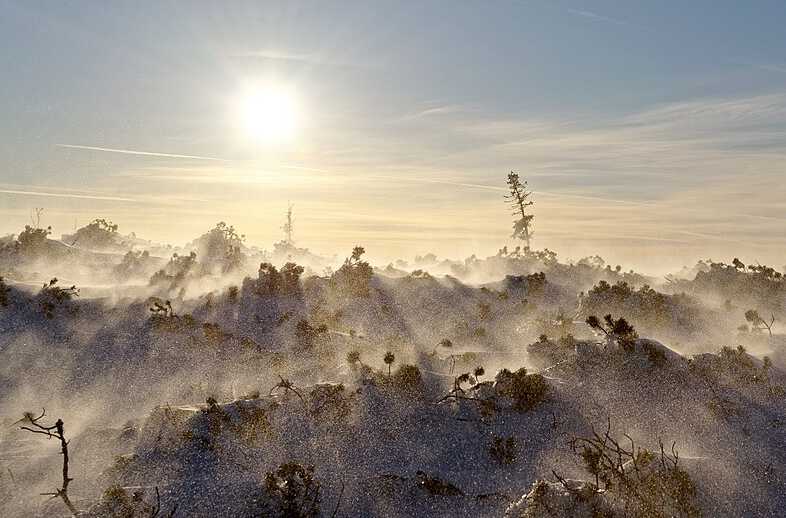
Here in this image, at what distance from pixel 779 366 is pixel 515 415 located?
40.5 feet

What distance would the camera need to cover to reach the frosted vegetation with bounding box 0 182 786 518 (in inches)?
499

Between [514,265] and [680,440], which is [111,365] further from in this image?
[514,265]

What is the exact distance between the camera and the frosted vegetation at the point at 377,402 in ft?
41.6

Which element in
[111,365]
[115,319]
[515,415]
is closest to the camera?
[515,415]

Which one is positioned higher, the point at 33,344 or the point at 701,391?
the point at 701,391

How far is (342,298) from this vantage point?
29.0 meters

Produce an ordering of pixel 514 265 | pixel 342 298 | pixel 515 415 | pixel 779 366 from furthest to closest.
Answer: pixel 514 265
pixel 342 298
pixel 779 366
pixel 515 415

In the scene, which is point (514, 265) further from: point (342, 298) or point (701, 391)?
point (701, 391)

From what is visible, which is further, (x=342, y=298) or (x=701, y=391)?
(x=342, y=298)

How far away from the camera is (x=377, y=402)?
16.2 meters

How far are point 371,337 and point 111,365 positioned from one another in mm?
11992

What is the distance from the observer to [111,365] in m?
21.5

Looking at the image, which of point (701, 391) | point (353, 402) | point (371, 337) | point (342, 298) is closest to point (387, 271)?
point (342, 298)

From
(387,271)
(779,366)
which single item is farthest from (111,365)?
(779,366)
